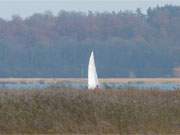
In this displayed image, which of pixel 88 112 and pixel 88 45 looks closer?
pixel 88 112

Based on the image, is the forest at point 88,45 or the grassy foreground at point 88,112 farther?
the forest at point 88,45

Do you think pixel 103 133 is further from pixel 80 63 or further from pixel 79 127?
pixel 80 63

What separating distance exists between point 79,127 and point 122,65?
4194cm

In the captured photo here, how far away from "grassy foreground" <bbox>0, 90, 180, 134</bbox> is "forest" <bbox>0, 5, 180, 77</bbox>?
34.5 meters

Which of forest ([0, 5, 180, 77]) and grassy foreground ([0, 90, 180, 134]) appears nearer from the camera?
grassy foreground ([0, 90, 180, 134])

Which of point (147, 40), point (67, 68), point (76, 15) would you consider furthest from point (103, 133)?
point (76, 15)

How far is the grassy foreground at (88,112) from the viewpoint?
2273 cm

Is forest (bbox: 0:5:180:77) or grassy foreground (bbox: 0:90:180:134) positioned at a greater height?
forest (bbox: 0:5:180:77)

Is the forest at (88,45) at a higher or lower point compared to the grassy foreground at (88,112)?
higher

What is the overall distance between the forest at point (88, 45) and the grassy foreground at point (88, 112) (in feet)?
113

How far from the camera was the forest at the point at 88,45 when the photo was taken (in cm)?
6334

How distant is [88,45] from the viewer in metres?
66.2

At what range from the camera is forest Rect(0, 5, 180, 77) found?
63344 mm

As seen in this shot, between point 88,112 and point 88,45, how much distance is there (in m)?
42.9
